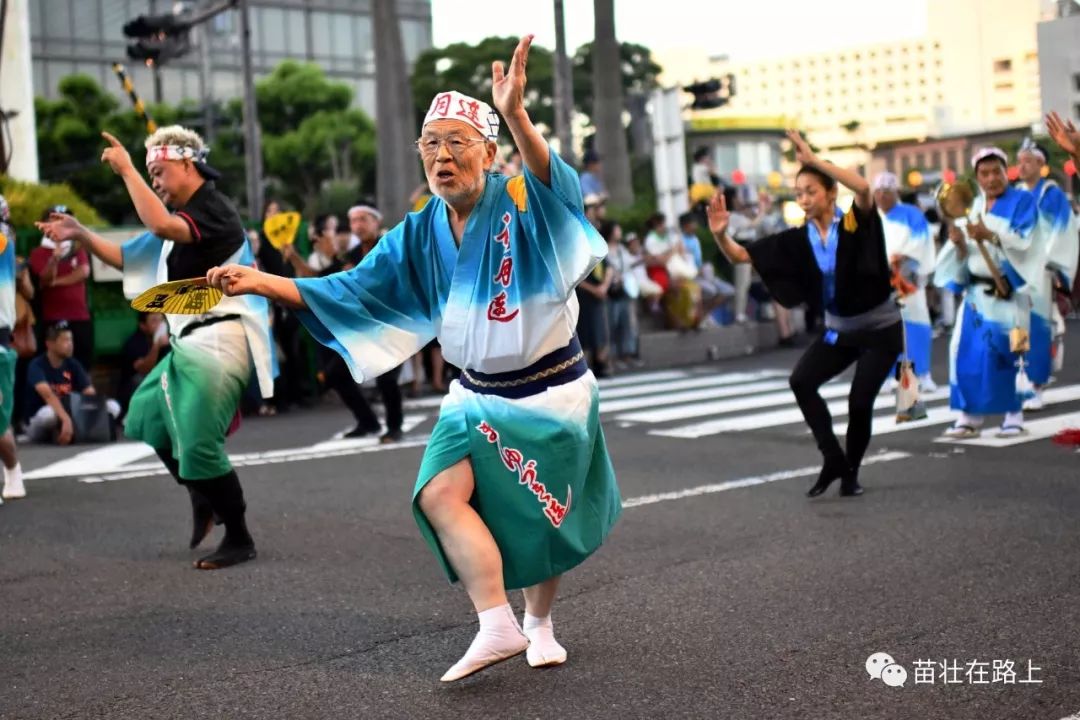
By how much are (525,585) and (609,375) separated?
39.5 feet

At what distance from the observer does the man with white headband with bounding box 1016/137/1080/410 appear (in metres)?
10.0

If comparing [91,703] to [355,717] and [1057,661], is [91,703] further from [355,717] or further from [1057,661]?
[1057,661]

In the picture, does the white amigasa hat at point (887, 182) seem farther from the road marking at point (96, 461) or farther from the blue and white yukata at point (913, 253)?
the road marking at point (96, 461)

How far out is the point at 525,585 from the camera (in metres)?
4.56

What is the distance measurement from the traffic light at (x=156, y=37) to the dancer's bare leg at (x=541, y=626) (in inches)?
744

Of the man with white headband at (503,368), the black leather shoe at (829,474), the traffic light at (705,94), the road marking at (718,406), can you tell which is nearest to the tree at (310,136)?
the traffic light at (705,94)

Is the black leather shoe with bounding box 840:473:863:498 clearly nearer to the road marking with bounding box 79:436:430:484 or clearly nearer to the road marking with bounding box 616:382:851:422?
the road marking with bounding box 79:436:430:484

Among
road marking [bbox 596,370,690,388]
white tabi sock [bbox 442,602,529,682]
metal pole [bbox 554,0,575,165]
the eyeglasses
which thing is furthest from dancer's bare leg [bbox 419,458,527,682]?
metal pole [bbox 554,0,575,165]

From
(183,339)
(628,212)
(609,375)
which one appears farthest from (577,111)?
(183,339)

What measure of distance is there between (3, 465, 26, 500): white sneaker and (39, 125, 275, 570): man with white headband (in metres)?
2.29

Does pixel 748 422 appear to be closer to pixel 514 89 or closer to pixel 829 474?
pixel 829 474

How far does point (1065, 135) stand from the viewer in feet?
22.9

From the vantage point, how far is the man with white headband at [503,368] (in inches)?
176

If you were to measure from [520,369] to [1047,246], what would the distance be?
641 centimetres
